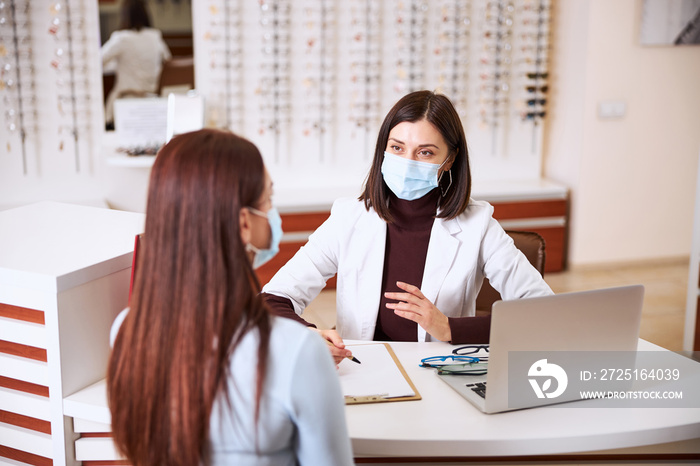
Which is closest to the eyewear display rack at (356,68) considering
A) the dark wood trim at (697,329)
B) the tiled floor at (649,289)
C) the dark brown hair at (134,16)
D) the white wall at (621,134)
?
the white wall at (621,134)

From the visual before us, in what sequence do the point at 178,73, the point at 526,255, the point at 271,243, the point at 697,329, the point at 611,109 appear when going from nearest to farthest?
the point at 271,243, the point at 526,255, the point at 697,329, the point at 178,73, the point at 611,109

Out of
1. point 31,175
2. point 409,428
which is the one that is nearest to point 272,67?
point 31,175

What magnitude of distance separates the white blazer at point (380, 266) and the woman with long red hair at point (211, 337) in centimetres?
93

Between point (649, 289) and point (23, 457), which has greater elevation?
point (23, 457)

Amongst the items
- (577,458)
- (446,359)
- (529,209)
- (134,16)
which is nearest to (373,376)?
(446,359)

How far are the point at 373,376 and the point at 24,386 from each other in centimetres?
81

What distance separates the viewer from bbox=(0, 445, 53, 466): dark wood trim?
1.67 metres

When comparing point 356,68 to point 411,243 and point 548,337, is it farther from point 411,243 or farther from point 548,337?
point 548,337

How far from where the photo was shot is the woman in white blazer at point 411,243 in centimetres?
205

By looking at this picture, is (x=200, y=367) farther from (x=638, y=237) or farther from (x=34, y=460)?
(x=638, y=237)

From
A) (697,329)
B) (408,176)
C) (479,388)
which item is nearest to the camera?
(479,388)

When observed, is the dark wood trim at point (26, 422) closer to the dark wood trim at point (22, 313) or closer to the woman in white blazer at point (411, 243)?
the dark wood trim at point (22, 313)

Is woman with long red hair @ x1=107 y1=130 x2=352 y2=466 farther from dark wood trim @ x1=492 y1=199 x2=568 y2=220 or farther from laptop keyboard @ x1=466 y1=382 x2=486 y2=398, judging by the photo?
dark wood trim @ x1=492 y1=199 x2=568 y2=220

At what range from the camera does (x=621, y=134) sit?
15.4 ft
